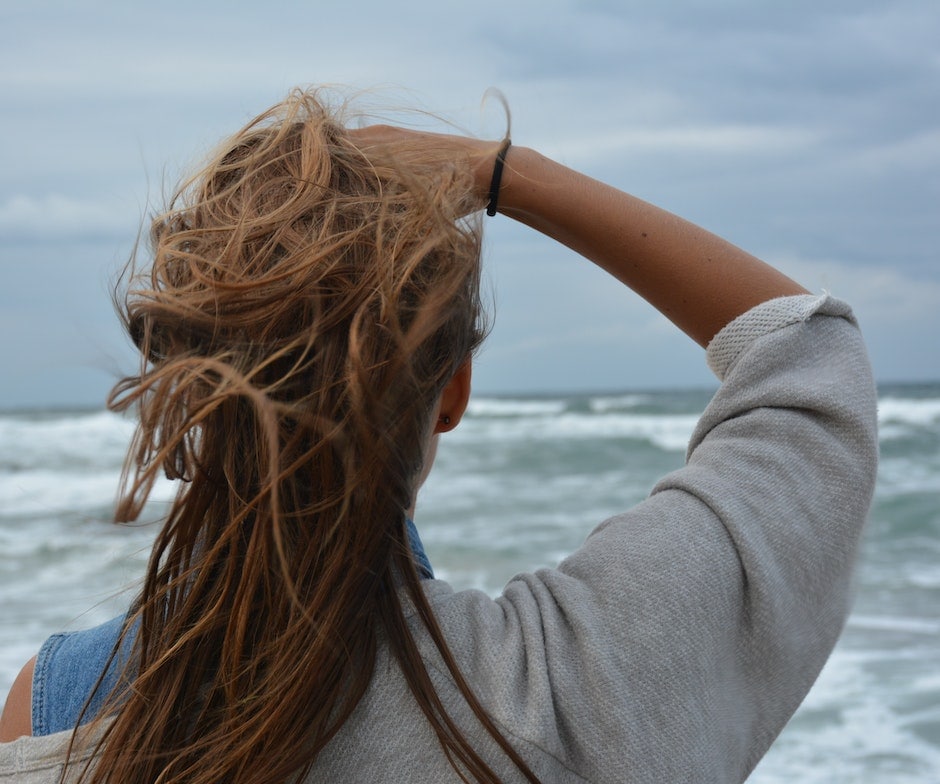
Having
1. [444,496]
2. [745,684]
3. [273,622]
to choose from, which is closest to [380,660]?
[273,622]

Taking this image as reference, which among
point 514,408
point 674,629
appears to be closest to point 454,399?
point 674,629

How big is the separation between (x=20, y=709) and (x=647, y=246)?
2.54 feet

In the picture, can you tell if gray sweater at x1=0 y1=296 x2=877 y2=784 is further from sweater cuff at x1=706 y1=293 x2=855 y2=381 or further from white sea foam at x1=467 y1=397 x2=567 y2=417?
white sea foam at x1=467 y1=397 x2=567 y2=417

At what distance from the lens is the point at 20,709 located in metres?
0.92

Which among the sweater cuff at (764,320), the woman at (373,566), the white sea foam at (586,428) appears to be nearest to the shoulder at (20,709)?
the woman at (373,566)

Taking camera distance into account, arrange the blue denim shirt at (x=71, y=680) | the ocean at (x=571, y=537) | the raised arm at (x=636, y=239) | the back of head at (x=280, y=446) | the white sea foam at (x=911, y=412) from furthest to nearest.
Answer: the white sea foam at (x=911, y=412), the ocean at (x=571, y=537), the raised arm at (x=636, y=239), the blue denim shirt at (x=71, y=680), the back of head at (x=280, y=446)

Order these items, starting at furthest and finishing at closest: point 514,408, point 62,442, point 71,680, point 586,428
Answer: point 514,408 < point 62,442 < point 586,428 < point 71,680

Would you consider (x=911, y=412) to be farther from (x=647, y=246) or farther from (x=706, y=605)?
(x=706, y=605)

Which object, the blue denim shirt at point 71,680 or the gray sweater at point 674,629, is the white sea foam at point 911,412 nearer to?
the gray sweater at point 674,629

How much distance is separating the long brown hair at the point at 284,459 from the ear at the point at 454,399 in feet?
0.14

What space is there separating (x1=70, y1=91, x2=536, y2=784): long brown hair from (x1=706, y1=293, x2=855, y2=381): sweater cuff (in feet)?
1.00

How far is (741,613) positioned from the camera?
0.84 m

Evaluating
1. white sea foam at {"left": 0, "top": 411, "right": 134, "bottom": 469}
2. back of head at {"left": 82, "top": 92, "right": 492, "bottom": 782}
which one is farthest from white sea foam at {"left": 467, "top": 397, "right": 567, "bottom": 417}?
back of head at {"left": 82, "top": 92, "right": 492, "bottom": 782}

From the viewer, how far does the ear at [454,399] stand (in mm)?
941
